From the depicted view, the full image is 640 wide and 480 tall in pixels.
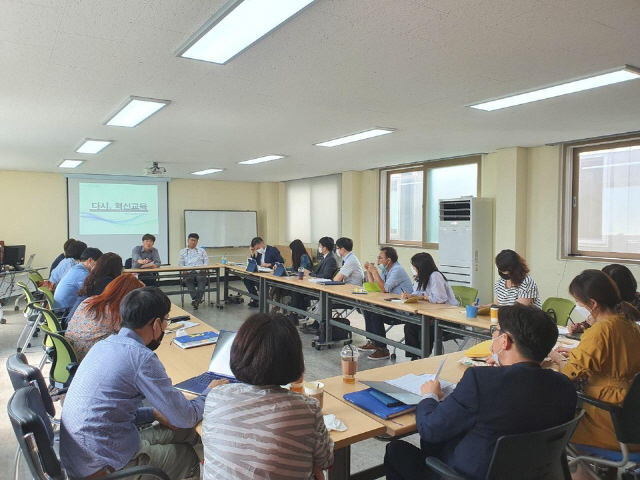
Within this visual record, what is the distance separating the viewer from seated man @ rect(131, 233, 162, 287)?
7.66 m

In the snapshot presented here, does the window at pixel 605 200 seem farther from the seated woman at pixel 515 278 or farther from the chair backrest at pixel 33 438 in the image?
the chair backrest at pixel 33 438

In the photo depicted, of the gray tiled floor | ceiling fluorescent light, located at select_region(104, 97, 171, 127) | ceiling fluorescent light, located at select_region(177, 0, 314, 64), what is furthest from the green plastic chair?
ceiling fluorescent light, located at select_region(104, 97, 171, 127)

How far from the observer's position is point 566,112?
4309mm

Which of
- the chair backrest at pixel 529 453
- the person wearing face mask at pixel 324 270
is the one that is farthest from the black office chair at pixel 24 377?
the person wearing face mask at pixel 324 270

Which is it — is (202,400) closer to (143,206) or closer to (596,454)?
(596,454)

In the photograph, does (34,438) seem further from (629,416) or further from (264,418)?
(629,416)

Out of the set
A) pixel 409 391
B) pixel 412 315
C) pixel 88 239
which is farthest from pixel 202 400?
pixel 88 239

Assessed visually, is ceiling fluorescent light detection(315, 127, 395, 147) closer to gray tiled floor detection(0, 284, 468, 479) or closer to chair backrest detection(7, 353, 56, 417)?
gray tiled floor detection(0, 284, 468, 479)

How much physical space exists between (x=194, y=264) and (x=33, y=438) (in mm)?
7071

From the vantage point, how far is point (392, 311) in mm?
4434

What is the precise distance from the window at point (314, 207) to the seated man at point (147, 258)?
12.4 ft

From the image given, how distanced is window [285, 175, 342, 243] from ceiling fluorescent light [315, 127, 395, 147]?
3562 millimetres

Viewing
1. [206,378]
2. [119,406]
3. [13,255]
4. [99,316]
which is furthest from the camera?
[13,255]

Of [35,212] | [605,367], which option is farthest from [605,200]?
[35,212]
